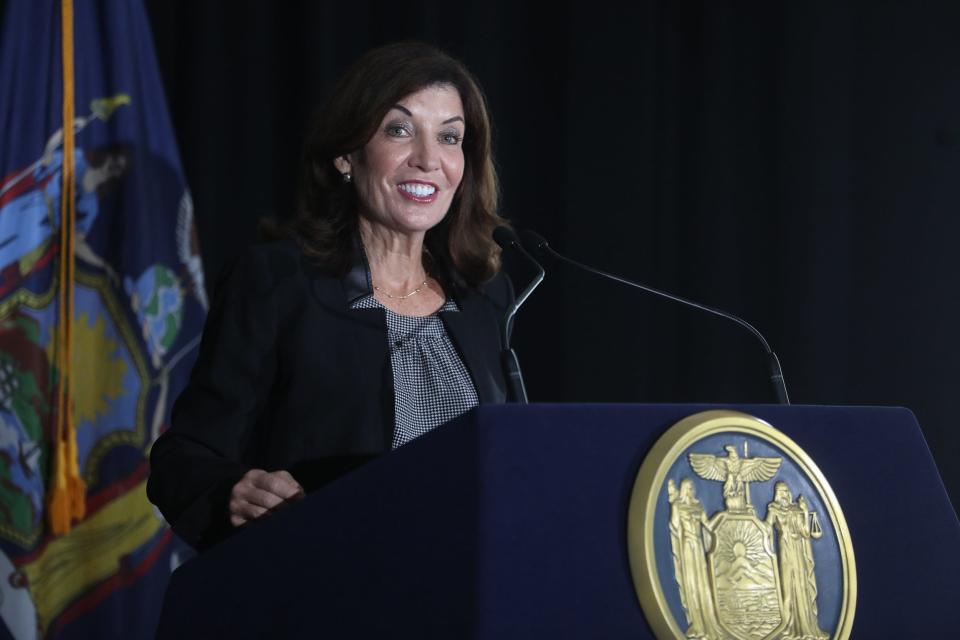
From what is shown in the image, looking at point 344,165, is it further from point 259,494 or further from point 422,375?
point 259,494

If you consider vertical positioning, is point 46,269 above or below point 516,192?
below

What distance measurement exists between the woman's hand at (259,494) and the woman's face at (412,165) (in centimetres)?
66

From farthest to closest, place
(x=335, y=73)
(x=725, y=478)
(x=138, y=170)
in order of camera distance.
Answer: (x=335, y=73) → (x=138, y=170) → (x=725, y=478)

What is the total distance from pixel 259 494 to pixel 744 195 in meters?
2.58

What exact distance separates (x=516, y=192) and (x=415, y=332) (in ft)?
5.33

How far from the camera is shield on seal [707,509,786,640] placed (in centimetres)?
98

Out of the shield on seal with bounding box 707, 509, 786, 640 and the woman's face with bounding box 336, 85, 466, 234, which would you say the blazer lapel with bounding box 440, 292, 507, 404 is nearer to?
the woman's face with bounding box 336, 85, 466, 234

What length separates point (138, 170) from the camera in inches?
107

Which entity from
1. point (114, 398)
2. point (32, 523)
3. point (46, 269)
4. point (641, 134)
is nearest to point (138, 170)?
point (46, 269)

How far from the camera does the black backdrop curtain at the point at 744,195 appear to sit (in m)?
3.42

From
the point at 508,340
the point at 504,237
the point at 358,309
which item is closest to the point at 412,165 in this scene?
the point at 358,309

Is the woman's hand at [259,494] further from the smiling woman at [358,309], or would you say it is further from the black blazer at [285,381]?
the black blazer at [285,381]

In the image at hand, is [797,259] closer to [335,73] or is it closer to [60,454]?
[335,73]

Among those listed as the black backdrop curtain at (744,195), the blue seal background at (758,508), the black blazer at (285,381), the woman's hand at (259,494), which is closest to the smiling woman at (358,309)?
the black blazer at (285,381)
